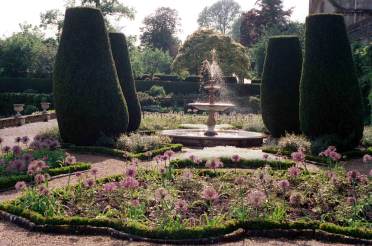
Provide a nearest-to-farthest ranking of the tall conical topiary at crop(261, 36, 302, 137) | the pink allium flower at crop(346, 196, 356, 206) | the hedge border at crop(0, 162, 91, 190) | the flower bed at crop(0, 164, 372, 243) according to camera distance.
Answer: the flower bed at crop(0, 164, 372, 243) < the pink allium flower at crop(346, 196, 356, 206) < the hedge border at crop(0, 162, 91, 190) < the tall conical topiary at crop(261, 36, 302, 137)

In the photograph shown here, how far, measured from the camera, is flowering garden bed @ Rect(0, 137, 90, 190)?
6926mm

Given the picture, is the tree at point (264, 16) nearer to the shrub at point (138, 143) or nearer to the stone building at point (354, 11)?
the stone building at point (354, 11)

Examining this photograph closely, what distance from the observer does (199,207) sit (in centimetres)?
620

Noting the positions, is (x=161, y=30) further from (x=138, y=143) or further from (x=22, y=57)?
(x=138, y=143)

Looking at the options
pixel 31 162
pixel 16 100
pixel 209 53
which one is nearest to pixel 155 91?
pixel 209 53

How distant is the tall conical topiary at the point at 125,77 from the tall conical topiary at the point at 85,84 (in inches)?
71.7

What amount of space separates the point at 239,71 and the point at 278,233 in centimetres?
3135

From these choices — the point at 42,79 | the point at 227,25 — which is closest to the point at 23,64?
the point at 42,79

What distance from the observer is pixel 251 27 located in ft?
181

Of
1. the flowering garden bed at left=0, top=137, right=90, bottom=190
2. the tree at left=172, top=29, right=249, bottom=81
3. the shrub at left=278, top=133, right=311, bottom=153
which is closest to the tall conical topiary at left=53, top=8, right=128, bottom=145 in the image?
the flowering garden bed at left=0, top=137, right=90, bottom=190

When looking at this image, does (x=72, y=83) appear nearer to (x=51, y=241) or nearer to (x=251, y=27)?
(x=51, y=241)

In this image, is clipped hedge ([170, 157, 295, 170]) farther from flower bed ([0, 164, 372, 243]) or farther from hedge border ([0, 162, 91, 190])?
hedge border ([0, 162, 91, 190])

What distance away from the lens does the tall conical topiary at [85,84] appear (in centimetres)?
1199

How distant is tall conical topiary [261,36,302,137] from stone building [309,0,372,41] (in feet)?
20.4
